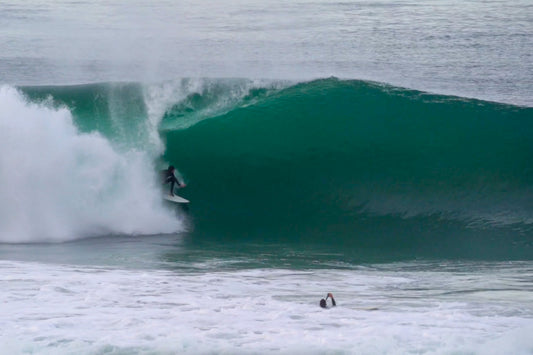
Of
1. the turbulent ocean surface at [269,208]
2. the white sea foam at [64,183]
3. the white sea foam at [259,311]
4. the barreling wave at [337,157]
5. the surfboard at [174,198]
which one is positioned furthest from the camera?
the surfboard at [174,198]

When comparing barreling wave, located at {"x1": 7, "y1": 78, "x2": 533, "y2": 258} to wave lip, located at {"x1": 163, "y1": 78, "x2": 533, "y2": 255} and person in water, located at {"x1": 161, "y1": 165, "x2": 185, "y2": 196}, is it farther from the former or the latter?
person in water, located at {"x1": 161, "y1": 165, "x2": 185, "y2": 196}

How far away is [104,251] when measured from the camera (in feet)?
39.3

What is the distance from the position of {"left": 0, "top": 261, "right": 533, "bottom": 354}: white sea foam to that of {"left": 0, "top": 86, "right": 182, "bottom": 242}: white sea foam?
223 centimetres

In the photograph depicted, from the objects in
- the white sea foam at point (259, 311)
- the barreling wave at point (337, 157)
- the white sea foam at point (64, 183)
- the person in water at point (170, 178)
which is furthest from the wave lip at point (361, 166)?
the white sea foam at point (259, 311)

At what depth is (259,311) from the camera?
28.7 feet

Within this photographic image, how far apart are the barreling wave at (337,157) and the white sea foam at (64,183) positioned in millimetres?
738

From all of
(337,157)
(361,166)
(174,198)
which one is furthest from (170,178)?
(361,166)

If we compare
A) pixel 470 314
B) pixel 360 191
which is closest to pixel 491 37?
pixel 360 191

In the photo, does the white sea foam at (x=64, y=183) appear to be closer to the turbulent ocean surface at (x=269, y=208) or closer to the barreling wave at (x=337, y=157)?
the turbulent ocean surface at (x=269, y=208)

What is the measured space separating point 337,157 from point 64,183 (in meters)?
4.49

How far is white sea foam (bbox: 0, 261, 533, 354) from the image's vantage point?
776cm

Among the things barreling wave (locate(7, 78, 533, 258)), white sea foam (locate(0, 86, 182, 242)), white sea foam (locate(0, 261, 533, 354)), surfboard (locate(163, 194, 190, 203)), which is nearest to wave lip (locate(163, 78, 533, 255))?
barreling wave (locate(7, 78, 533, 258))

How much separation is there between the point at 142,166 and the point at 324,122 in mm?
3517

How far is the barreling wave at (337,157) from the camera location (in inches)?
524
